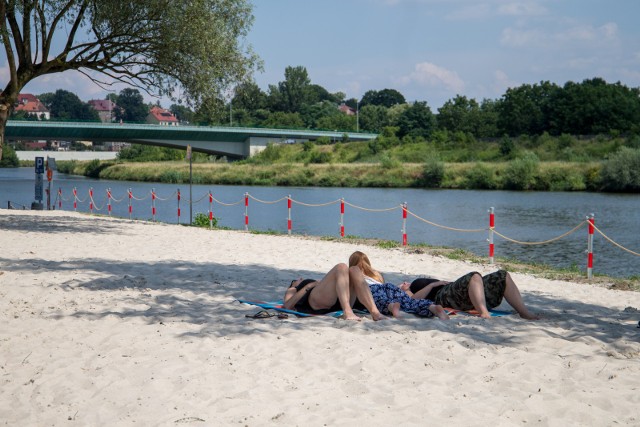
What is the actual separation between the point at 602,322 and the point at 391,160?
184 feet

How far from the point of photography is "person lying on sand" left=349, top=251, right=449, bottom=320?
24.5 ft

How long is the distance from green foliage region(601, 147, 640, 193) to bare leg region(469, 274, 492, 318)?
4433cm

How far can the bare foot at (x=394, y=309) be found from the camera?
7.46m

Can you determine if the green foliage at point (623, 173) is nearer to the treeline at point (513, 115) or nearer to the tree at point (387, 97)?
the treeline at point (513, 115)

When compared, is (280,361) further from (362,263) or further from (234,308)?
(234,308)

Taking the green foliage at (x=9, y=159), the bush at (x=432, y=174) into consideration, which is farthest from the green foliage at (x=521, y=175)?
the green foliage at (x=9, y=159)

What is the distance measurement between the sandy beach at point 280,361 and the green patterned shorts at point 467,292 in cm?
25

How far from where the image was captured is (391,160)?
63.4 metres

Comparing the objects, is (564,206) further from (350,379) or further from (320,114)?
(320,114)

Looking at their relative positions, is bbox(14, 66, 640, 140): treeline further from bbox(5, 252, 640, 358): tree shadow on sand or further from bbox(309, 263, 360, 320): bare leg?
bbox(309, 263, 360, 320): bare leg

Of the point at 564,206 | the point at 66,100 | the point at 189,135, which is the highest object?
the point at 66,100

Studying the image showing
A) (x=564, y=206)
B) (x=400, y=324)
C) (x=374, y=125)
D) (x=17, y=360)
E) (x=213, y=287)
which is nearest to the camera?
(x=17, y=360)

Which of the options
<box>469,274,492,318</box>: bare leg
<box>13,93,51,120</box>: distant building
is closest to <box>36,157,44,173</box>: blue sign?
<box>469,274,492,318</box>: bare leg

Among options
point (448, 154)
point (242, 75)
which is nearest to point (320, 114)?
point (448, 154)
